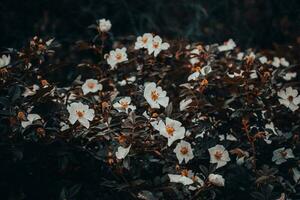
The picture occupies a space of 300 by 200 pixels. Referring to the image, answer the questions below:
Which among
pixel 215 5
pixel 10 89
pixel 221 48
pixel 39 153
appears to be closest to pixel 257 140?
pixel 221 48

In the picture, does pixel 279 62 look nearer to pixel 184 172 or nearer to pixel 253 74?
pixel 253 74

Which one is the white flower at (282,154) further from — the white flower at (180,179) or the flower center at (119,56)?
the flower center at (119,56)

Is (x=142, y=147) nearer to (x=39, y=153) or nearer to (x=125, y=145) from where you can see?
(x=125, y=145)

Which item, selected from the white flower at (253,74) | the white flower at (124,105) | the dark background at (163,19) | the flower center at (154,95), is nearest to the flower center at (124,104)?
the white flower at (124,105)

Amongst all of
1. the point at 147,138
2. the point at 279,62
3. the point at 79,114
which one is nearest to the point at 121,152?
the point at 147,138

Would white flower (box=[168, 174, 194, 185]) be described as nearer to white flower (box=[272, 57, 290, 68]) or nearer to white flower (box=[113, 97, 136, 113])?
white flower (box=[113, 97, 136, 113])

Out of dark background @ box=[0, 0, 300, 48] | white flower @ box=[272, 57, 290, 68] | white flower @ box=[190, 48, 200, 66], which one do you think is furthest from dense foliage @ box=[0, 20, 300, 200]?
dark background @ box=[0, 0, 300, 48]

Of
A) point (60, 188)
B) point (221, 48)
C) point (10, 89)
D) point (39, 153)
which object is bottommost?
point (60, 188)
